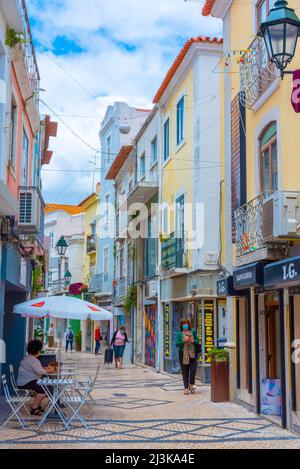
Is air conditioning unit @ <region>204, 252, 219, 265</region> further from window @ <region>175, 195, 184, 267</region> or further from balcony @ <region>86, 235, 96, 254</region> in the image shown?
balcony @ <region>86, 235, 96, 254</region>

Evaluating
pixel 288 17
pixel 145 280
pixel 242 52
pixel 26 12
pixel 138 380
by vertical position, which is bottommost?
pixel 138 380

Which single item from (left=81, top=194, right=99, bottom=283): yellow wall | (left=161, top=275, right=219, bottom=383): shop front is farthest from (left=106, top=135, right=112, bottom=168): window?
Answer: (left=161, top=275, right=219, bottom=383): shop front

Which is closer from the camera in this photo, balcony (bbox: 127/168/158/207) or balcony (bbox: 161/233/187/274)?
balcony (bbox: 161/233/187/274)

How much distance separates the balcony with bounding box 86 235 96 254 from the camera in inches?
1569

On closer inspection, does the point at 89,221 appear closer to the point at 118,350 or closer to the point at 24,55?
the point at 118,350

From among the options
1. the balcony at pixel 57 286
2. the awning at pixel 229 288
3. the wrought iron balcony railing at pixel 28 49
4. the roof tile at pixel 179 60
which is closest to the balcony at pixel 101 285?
the balcony at pixel 57 286

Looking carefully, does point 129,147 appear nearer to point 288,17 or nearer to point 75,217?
point 288,17

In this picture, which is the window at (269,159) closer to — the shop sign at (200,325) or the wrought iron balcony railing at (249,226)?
the wrought iron balcony railing at (249,226)

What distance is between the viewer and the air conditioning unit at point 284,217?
9.25 m

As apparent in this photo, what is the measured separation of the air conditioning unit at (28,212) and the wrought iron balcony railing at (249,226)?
4.20m

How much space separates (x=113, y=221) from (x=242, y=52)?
23.4 meters

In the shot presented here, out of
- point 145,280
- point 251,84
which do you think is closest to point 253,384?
point 251,84

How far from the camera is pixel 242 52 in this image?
12.2 m

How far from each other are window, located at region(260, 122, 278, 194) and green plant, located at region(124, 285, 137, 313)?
15480mm
